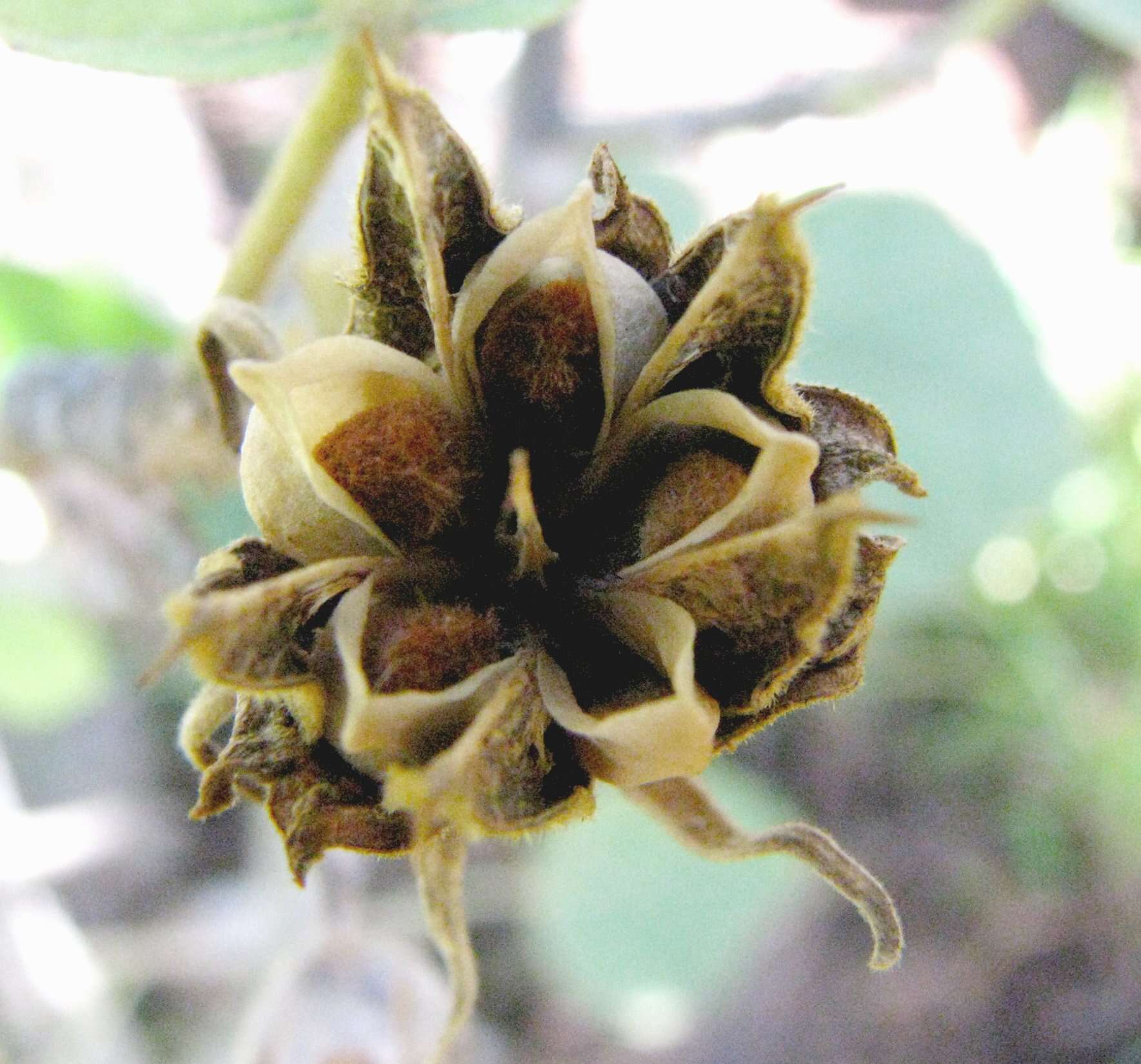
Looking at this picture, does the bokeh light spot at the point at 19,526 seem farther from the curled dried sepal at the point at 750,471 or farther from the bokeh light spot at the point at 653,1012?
the bokeh light spot at the point at 653,1012

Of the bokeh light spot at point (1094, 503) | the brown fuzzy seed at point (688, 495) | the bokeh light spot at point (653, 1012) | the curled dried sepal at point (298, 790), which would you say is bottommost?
the bokeh light spot at point (653, 1012)

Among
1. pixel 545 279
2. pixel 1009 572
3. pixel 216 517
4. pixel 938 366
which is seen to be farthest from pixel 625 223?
pixel 1009 572

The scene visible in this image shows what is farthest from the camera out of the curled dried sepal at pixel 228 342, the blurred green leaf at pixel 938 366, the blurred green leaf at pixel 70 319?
the blurred green leaf at pixel 938 366

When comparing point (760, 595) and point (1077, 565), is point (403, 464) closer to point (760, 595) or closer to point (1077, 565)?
point (760, 595)

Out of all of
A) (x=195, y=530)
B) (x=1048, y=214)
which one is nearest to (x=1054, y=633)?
(x=1048, y=214)

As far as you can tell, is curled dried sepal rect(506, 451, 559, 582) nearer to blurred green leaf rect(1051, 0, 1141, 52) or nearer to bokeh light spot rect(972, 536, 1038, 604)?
blurred green leaf rect(1051, 0, 1141, 52)

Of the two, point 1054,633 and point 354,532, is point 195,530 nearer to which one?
point 354,532

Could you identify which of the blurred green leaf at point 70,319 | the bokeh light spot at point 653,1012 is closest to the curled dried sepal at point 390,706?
the blurred green leaf at point 70,319
